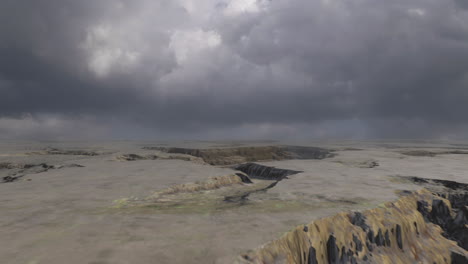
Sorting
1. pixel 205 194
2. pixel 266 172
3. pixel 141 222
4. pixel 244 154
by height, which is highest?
pixel 141 222

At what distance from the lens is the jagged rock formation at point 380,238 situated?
4.74 meters

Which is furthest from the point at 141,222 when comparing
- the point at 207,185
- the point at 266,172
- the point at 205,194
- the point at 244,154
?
the point at 244,154

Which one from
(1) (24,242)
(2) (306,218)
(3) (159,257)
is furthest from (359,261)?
(1) (24,242)

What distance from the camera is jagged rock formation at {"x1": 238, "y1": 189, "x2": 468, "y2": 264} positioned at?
4.74 metres

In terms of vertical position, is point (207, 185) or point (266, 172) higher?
point (207, 185)

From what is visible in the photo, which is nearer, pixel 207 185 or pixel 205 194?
pixel 205 194

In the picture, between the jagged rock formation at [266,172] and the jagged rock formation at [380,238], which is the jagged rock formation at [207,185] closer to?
the jagged rock formation at [266,172]

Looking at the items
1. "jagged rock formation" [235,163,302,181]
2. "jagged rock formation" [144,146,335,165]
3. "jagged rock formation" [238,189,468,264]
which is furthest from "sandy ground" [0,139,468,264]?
"jagged rock formation" [144,146,335,165]

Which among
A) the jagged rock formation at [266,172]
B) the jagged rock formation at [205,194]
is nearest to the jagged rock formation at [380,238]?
the jagged rock formation at [205,194]

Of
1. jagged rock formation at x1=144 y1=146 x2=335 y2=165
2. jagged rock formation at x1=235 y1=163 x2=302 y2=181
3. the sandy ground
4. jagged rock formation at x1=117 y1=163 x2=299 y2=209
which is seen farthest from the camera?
jagged rock formation at x1=144 y1=146 x2=335 y2=165

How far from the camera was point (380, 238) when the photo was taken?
20.5 ft

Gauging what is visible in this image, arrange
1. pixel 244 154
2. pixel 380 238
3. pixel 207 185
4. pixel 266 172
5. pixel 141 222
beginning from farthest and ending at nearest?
pixel 244 154 < pixel 266 172 < pixel 207 185 < pixel 380 238 < pixel 141 222

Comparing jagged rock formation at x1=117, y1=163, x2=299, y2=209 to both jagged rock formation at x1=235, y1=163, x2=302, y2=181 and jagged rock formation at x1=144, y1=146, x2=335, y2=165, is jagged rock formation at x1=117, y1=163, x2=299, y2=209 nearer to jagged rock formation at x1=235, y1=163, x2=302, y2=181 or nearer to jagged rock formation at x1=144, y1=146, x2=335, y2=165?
jagged rock formation at x1=235, y1=163, x2=302, y2=181

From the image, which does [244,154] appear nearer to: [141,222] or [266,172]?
[266,172]
